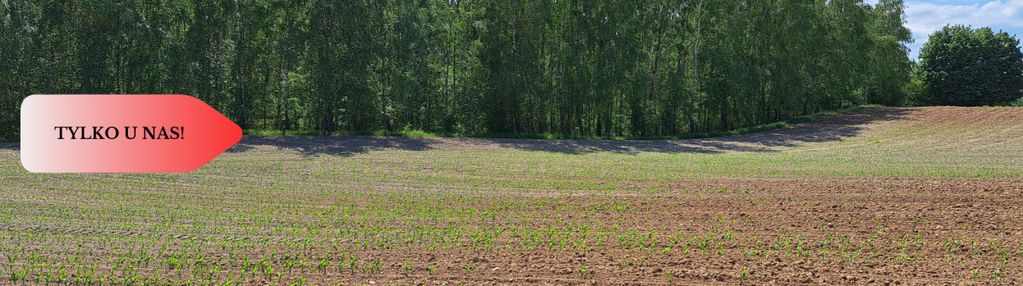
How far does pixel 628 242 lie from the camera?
10.1 m

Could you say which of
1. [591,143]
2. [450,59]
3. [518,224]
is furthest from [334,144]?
[518,224]

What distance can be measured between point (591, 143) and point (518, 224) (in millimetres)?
23315

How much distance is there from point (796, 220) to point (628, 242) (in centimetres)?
354

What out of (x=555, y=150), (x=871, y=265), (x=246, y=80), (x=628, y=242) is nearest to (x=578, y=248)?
(x=628, y=242)

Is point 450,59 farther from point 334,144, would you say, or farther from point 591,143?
point 334,144

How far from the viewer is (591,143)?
34.7 meters

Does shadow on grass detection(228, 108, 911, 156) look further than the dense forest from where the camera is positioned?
No

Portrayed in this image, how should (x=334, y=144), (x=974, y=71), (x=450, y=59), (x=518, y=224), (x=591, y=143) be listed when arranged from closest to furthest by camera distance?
(x=518, y=224) < (x=334, y=144) < (x=591, y=143) < (x=450, y=59) < (x=974, y=71)

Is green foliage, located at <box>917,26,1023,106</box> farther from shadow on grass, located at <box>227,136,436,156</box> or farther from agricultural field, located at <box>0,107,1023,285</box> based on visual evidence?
shadow on grass, located at <box>227,136,436,156</box>

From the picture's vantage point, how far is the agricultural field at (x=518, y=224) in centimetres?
845

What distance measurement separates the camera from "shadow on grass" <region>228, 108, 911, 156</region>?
97.7 feet

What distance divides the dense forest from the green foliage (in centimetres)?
1852

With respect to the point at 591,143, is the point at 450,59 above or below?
above

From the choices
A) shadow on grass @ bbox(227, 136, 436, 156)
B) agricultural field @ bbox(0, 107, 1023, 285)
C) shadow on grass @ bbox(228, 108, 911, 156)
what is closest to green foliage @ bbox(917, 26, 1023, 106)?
shadow on grass @ bbox(228, 108, 911, 156)
